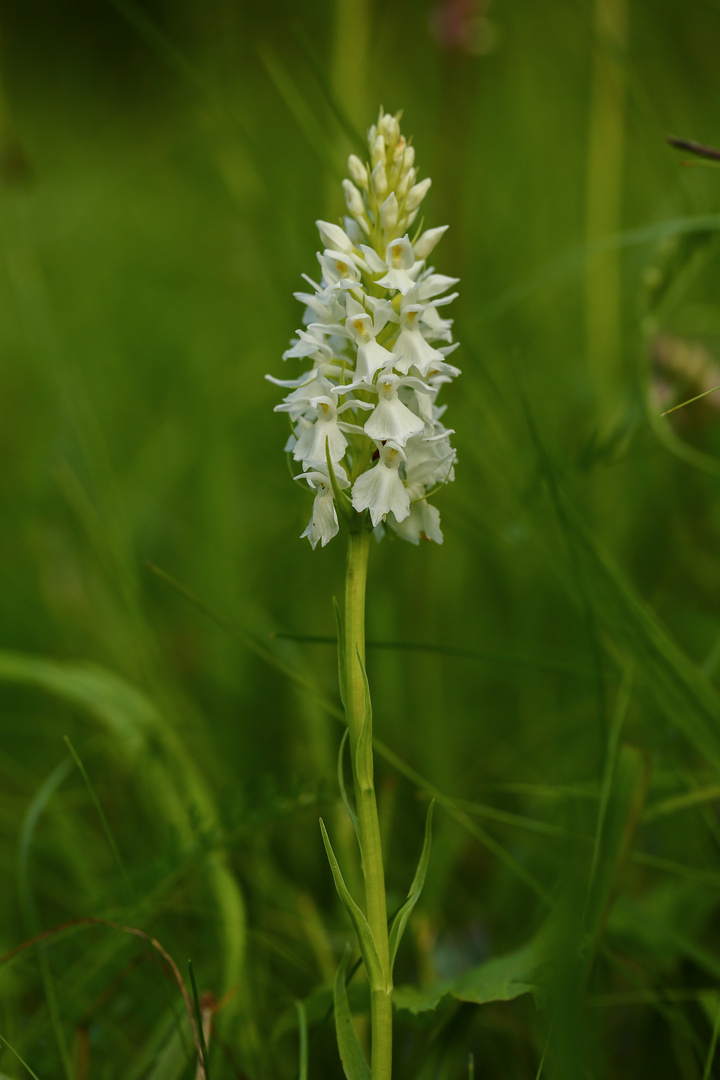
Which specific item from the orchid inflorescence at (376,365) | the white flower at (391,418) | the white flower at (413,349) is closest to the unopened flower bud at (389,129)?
the orchid inflorescence at (376,365)

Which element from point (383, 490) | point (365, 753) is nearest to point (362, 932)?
point (365, 753)

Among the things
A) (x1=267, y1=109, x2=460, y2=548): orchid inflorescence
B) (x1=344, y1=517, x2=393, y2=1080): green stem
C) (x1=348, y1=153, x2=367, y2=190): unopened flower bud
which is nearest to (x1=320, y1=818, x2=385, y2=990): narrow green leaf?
(x1=344, y1=517, x2=393, y2=1080): green stem

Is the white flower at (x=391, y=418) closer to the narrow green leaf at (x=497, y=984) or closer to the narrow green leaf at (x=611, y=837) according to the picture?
the narrow green leaf at (x=611, y=837)

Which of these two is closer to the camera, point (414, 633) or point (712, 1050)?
point (712, 1050)

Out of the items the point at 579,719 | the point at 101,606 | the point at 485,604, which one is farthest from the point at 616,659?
the point at 101,606

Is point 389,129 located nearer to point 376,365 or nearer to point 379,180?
point 379,180

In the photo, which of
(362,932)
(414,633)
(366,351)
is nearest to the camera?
(362,932)

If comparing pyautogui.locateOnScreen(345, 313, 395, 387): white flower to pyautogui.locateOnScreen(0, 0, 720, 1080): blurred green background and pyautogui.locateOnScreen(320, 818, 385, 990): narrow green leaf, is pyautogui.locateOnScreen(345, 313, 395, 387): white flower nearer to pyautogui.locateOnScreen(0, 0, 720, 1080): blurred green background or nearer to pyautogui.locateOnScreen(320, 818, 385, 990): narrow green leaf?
pyautogui.locateOnScreen(0, 0, 720, 1080): blurred green background

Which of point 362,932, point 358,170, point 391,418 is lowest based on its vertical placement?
point 362,932

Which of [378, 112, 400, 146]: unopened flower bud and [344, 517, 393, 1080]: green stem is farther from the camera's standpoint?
[378, 112, 400, 146]: unopened flower bud
